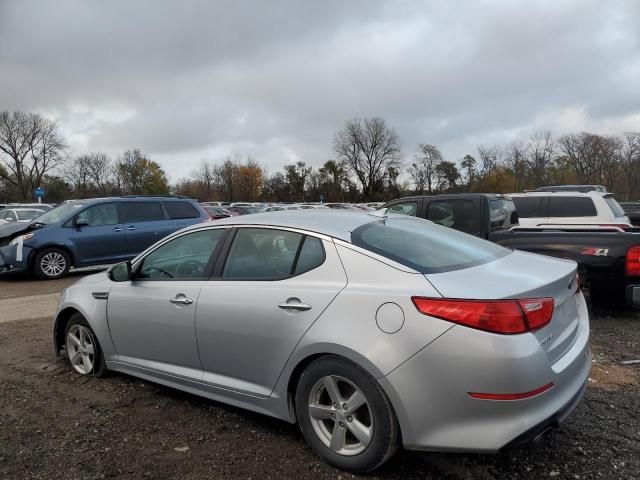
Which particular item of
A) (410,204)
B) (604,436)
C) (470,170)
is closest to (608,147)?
(470,170)

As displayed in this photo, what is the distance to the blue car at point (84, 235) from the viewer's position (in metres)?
10.4

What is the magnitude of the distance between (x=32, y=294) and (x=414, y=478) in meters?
8.37

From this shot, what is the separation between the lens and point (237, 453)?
3199 mm

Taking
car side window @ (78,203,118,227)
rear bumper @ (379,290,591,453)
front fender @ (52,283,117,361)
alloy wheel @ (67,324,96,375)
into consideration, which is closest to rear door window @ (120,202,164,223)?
car side window @ (78,203,118,227)

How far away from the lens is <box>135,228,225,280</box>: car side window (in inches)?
148

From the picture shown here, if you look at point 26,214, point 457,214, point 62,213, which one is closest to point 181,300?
point 457,214

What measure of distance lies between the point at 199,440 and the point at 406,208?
21.8 ft

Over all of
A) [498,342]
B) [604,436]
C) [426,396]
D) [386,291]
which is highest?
[386,291]

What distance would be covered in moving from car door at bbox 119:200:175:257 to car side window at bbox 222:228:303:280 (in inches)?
314

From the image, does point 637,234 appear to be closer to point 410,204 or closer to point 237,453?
point 410,204

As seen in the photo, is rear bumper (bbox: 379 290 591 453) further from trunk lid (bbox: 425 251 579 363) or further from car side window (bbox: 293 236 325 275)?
car side window (bbox: 293 236 325 275)

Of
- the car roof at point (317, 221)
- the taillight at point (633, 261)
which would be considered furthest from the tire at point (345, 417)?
the taillight at point (633, 261)

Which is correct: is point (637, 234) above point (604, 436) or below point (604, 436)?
above

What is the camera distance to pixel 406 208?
932cm
